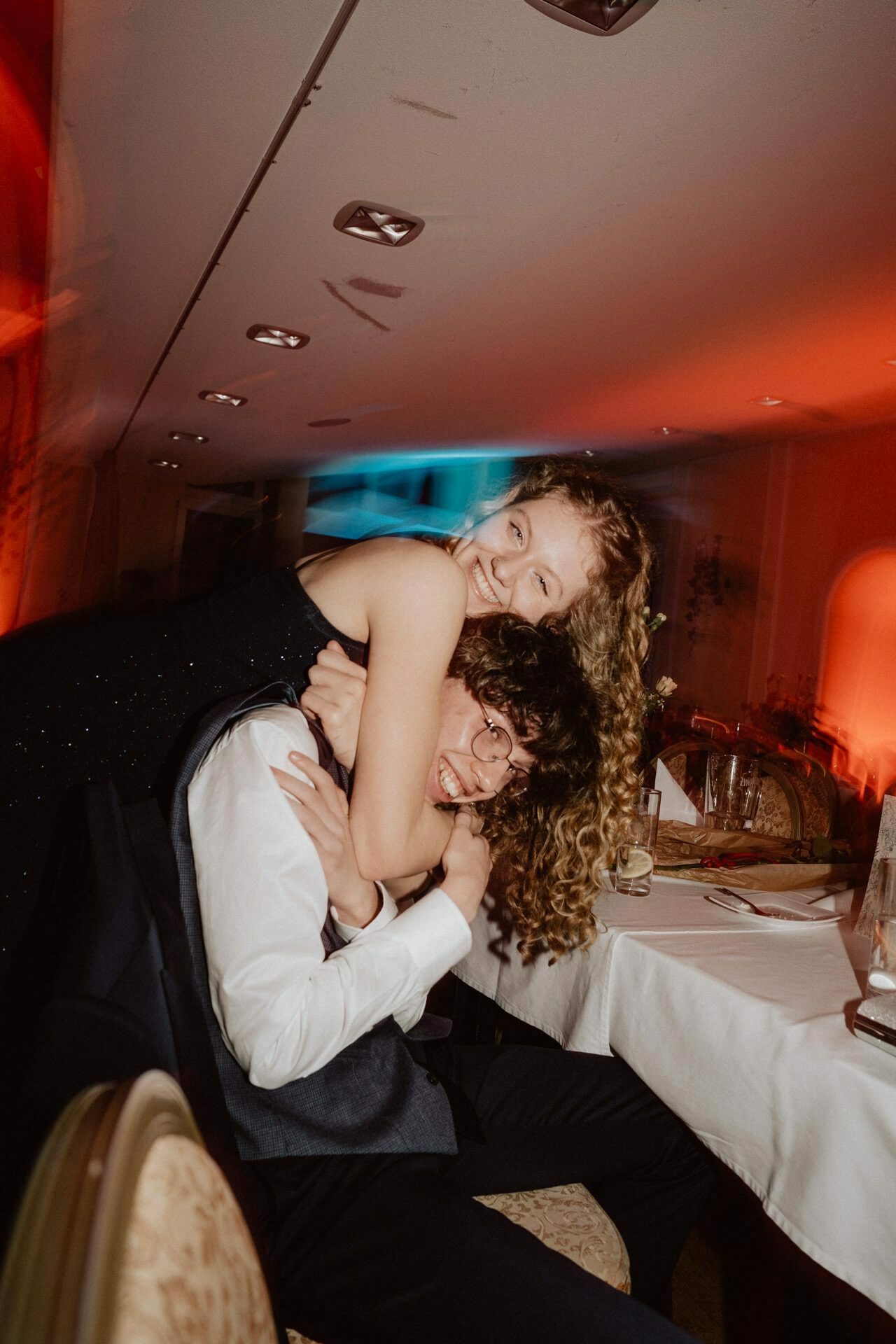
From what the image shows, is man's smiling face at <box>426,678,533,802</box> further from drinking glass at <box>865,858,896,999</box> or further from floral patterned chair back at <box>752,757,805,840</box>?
floral patterned chair back at <box>752,757,805,840</box>

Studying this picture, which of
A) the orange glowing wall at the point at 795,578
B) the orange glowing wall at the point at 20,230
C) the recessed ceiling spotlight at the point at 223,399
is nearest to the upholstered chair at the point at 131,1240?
the orange glowing wall at the point at 20,230

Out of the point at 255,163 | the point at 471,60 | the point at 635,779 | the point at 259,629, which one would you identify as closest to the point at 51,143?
the point at 255,163

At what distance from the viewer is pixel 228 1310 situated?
0.48 meters

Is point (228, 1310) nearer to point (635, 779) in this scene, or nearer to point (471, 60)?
point (635, 779)

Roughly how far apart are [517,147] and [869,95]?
3.39 feet

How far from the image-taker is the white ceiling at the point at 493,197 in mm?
2336

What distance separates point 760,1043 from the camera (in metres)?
1.11

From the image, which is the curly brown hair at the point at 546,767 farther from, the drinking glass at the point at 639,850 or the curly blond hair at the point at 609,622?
the drinking glass at the point at 639,850

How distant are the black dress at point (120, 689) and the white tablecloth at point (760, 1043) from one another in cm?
70

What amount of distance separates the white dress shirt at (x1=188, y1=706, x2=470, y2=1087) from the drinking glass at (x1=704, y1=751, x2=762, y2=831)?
124 cm

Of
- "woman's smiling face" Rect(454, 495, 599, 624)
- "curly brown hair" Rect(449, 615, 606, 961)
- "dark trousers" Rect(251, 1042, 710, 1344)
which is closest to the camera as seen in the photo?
"dark trousers" Rect(251, 1042, 710, 1344)

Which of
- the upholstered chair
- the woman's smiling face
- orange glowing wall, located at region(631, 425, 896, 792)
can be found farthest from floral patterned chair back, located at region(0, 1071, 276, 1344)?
orange glowing wall, located at region(631, 425, 896, 792)

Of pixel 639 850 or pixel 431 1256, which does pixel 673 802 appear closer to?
pixel 639 850

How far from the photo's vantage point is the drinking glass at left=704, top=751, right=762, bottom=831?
2.15 metres
